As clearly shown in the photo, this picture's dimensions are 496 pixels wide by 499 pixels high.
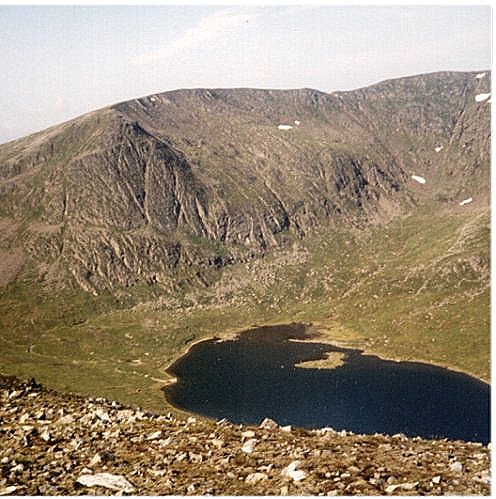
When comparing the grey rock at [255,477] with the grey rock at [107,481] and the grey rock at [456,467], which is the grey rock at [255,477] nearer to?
the grey rock at [107,481]

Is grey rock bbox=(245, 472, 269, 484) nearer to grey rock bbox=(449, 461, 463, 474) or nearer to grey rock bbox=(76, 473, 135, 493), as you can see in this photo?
grey rock bbox=(76, 473, 135, 493)

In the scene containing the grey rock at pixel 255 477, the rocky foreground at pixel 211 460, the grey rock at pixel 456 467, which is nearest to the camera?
the rocky foreground at pixel 211 460

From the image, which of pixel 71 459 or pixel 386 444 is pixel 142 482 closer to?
pixel 71 459

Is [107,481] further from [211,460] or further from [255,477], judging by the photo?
[255,477]

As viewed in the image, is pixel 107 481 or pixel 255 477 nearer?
pixel 255 477

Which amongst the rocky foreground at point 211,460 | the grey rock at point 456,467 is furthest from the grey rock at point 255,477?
the grey rock at point 456,467

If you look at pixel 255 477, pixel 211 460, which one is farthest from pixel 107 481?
pixel 255 477

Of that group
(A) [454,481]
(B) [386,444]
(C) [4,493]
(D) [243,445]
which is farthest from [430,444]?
(C) [4,493]

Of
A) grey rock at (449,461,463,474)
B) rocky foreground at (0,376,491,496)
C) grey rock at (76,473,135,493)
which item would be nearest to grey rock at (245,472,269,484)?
rocky foreground at (0,376,491,496)
